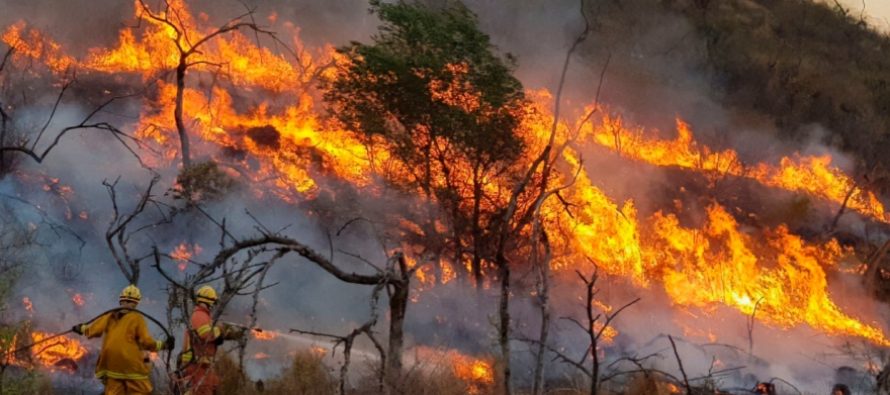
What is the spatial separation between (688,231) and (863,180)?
8507 mm

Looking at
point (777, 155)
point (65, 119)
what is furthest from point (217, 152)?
point (777, 155)

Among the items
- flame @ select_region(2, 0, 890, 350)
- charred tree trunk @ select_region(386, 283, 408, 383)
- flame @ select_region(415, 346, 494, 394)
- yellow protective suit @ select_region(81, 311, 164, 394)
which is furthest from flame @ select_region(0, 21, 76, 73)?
charred tree trunk @ select_region(386, 283, 408, 383)

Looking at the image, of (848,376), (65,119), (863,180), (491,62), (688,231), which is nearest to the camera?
(491,62)

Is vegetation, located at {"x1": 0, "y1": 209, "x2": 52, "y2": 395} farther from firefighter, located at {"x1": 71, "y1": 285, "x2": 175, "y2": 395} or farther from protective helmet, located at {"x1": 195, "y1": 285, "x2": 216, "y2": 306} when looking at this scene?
protective helmet, located at {"x1": 195, "y1": 285, "x2": 216, "y2": 306}

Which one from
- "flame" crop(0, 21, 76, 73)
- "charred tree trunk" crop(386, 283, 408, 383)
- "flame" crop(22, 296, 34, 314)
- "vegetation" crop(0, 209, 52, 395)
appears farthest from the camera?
"flame" crop(0, 21, 76, 73)

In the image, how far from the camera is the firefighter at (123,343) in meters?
8.40

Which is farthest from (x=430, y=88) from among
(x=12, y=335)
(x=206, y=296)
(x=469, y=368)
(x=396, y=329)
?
(x=396, y=329)

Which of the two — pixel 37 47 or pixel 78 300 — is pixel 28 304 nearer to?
pixel 78 300

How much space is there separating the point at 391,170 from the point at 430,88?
4.14m

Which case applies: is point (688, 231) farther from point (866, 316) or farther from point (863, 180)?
point (863, 180)

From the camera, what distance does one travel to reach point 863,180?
100 ft

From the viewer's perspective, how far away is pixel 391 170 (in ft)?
75.5

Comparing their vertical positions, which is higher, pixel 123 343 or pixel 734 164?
pixel 734 164

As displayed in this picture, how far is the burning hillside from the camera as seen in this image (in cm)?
2006
